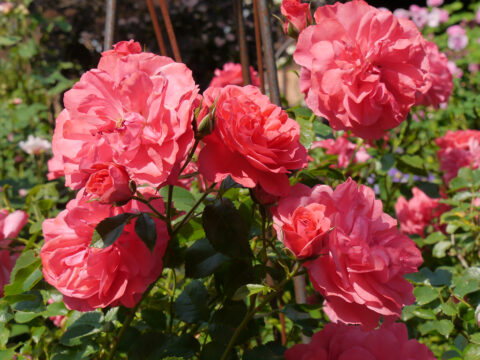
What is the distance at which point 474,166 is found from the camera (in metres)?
1.47

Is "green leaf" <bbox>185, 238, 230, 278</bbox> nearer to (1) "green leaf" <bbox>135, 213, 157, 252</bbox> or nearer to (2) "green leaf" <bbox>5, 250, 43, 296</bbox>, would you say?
(1) "green leaf" <bbox>135, 213, 157, 252</bbox>

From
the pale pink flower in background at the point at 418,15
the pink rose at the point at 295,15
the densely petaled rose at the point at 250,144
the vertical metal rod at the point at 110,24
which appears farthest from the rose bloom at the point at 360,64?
the pale pink flower in background at the point at 418,15

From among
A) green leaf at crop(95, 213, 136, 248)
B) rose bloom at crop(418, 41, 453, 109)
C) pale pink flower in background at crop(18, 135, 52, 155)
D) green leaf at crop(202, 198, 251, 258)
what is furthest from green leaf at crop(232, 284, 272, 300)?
pale pink flower in background at crop(18, 135, 52, 155)

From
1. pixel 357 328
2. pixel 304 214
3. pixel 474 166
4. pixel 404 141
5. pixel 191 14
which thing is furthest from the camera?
pixel 191 14

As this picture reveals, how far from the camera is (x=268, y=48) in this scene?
A: 95cm

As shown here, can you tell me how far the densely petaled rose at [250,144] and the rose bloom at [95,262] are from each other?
0.42 feet

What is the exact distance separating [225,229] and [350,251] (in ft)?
0.51

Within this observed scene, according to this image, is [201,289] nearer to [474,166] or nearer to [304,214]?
[304,214]

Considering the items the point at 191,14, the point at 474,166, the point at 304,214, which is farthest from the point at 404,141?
the point at 191,14

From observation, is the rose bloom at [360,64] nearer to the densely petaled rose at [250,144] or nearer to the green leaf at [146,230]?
the densely petaled rose at [250,144]

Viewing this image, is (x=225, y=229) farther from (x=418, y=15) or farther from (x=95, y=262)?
(x=418, y=15)

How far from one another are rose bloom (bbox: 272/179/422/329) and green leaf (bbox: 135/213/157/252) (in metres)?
0.15

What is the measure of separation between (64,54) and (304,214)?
3836 millimetres

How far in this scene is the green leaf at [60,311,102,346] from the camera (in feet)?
2.43
